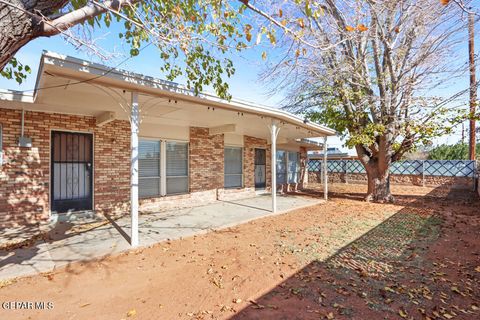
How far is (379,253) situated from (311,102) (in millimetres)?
7765

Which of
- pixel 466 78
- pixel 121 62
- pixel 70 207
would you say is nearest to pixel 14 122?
pixel 70 207

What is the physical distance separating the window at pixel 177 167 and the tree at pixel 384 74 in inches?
176

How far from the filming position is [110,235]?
5.19 metres

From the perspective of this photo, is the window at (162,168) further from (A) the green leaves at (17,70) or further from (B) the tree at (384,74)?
(B) the tree at (384,74)

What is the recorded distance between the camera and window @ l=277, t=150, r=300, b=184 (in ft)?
43.6

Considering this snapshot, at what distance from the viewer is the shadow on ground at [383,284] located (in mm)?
2742

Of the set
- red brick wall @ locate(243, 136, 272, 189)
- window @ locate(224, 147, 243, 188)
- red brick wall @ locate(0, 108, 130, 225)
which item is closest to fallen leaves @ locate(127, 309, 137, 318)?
red brick wall @ locate(0, 108, 130, 225)

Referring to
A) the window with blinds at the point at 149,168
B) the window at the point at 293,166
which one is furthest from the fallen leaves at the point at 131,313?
the window at the point at 293,166

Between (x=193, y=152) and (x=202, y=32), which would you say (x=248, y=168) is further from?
(x=202, y=32)

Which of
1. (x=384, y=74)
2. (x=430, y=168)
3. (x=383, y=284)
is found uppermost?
(x=384, y=74)

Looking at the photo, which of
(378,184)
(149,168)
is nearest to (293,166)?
(378,184)

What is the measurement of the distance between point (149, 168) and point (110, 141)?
54.4 inches

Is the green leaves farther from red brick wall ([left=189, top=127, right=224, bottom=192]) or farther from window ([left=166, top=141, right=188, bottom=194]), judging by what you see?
red brick wall ([left=189, top=127, right=224, bottom=192])

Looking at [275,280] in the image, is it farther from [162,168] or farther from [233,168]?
[233,168]
